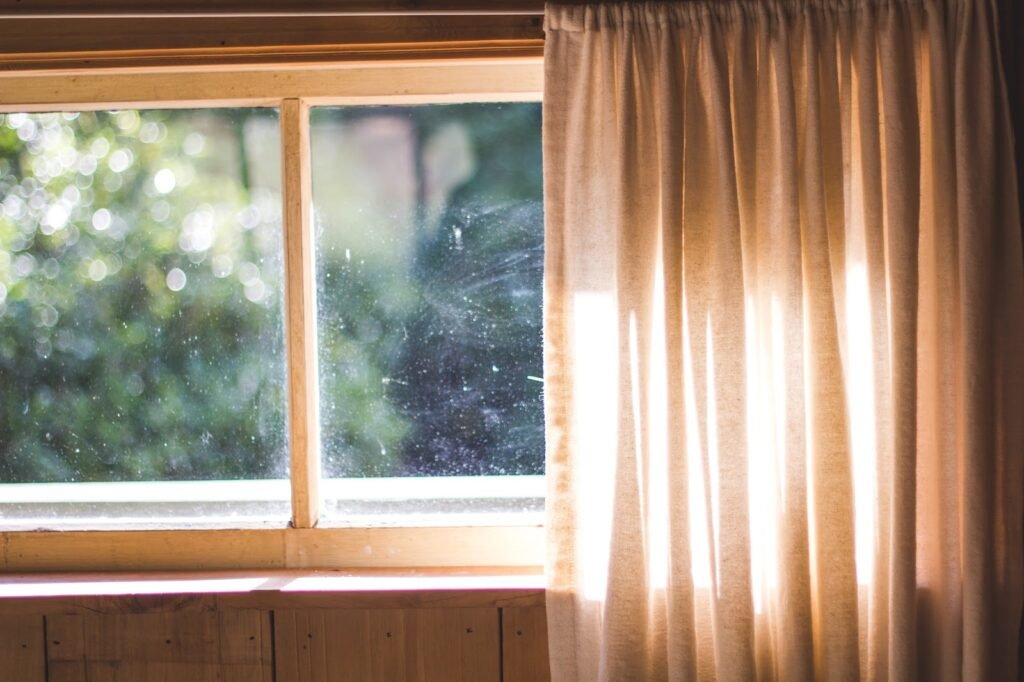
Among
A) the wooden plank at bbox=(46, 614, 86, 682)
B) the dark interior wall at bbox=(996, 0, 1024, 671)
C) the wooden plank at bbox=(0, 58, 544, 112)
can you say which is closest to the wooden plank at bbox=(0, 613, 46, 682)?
the wooden plank at bbox=(46, 614, 86, 682)

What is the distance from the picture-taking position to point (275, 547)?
1646 mm

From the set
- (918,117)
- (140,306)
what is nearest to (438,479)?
(140,306)

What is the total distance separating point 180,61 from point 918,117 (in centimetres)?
137

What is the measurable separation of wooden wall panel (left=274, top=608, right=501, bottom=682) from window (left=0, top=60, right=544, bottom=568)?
141 mm

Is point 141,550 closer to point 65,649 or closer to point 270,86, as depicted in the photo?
point 65,649

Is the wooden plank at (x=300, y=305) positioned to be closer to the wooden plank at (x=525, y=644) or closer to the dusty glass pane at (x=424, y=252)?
the dusty glass pane at (x=424, y=252)

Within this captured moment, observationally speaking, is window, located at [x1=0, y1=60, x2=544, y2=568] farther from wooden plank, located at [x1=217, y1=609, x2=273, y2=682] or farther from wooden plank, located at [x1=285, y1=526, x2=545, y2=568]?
wooden plank, located at [x1=217, y1=609, x2=273, y2=682]

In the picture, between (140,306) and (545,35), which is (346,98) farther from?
(140,306)

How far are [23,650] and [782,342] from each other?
5.00 feet

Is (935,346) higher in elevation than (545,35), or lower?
lower

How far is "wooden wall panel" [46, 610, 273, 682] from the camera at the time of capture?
60.4 inches

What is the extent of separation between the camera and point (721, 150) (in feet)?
4.60

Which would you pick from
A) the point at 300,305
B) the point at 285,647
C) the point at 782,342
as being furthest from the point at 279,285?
the point at 782,342

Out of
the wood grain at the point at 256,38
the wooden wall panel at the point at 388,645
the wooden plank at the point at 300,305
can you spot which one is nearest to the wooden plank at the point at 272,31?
Result: the wood grain at the point at 256,38
